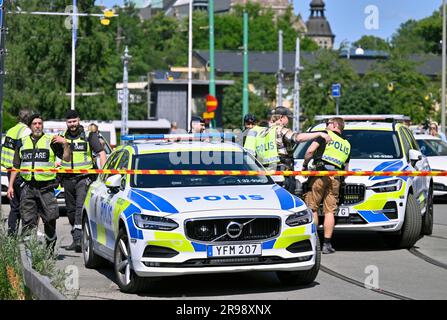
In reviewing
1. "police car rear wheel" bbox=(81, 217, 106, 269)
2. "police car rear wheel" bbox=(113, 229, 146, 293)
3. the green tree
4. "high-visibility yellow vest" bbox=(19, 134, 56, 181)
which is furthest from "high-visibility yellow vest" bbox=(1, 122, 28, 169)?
the green tree

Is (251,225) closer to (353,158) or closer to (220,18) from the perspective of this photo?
(353,158)

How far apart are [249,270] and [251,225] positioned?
0.43 metres

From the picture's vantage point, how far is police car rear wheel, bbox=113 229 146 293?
10.8 m

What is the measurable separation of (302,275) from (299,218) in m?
0.62

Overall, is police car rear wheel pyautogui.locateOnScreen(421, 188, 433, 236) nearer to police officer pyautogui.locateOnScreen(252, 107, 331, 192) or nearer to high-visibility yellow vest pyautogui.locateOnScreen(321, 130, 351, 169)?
police officer pyautogui.locateOnScreen(252, 107, 331, 192)

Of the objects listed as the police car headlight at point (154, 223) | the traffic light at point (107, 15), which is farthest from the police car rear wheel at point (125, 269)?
the traffic light at point (107, 15)

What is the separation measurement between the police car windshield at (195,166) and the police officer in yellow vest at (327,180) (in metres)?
1.91

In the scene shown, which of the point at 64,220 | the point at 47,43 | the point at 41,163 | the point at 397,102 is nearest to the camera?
the point at 41,163

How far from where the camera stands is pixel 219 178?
11938 mm

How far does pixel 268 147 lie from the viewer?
15.7 m

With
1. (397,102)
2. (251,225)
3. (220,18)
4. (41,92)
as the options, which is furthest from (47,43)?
(220,18)

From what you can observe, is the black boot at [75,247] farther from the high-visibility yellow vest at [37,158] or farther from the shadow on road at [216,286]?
the shadow on road at [216,286]

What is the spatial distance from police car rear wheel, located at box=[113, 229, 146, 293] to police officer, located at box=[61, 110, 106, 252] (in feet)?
11.9

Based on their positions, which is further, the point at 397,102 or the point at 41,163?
the point at 397,102
